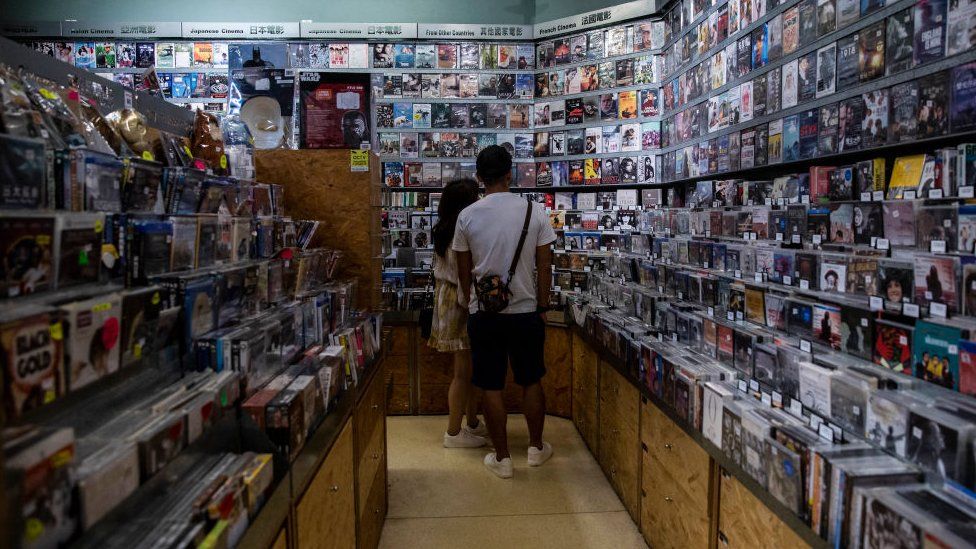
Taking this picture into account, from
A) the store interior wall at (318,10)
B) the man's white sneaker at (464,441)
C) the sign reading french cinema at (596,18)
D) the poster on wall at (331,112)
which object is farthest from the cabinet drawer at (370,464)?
the store interior wall at (318,10)

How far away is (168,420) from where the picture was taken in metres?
1.20

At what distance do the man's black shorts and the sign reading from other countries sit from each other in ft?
11.5

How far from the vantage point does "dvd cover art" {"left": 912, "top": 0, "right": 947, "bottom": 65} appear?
6.63ft

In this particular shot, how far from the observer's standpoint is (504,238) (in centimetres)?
330

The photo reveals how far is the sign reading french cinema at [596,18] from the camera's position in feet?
16.7

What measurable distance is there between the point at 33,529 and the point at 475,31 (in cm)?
583

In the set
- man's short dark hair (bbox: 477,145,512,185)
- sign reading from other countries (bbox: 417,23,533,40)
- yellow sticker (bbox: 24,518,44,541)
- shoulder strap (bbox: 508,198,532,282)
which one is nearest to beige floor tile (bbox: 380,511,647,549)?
shoulder strap (bbox: 508,198,532,282)

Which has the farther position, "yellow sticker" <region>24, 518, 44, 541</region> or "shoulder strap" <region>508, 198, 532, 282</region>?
"shoulder strap" <region>508, 198, 532, 282</region>

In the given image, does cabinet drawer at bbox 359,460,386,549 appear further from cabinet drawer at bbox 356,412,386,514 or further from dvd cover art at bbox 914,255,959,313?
dvd cover art at bbox 914,255,959,313

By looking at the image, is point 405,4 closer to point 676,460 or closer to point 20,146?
point 676,460

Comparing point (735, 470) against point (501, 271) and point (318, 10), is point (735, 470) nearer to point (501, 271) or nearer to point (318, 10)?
point (501, 271)

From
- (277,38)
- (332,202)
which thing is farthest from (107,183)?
(277,38)

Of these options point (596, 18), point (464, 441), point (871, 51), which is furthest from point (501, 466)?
point (596, 18)

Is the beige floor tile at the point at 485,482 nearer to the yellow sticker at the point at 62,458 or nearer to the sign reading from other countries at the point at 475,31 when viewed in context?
the yellow sticker at the point at 62,458
